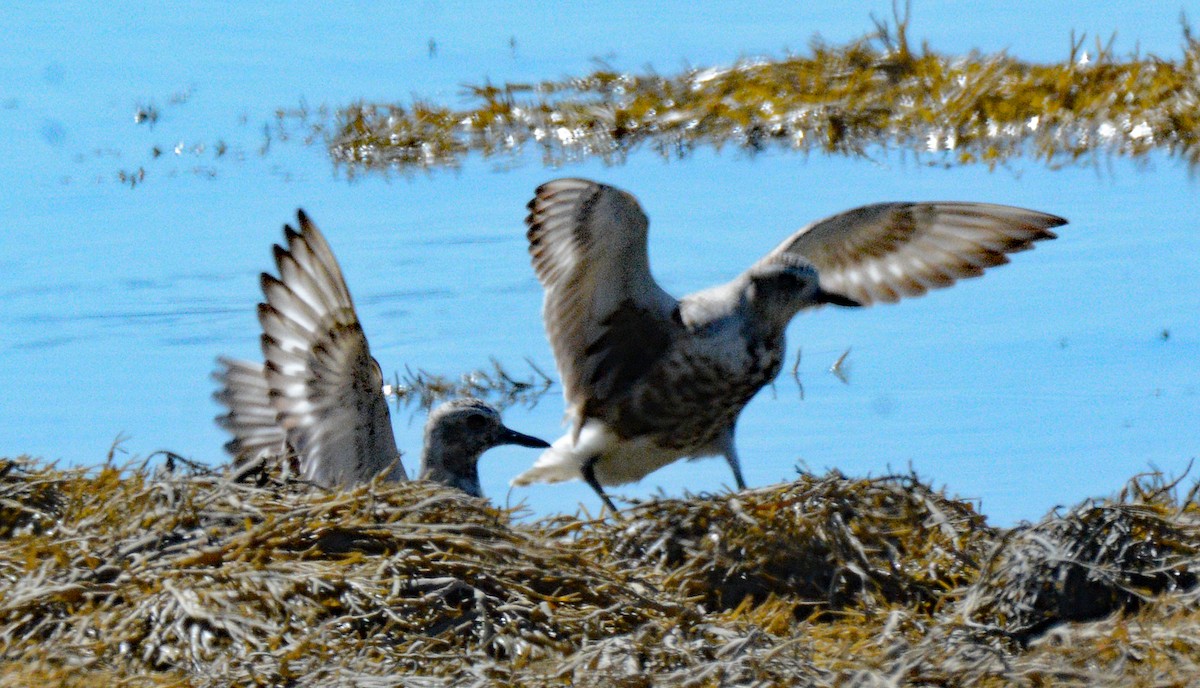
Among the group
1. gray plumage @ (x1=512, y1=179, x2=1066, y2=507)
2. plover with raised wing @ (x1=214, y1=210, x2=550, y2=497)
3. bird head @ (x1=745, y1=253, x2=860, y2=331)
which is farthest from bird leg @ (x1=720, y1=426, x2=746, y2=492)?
plover with raised wing @ (x1=214, y1=210, x2=550, y2=497)

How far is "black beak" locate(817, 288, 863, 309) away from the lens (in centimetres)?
743

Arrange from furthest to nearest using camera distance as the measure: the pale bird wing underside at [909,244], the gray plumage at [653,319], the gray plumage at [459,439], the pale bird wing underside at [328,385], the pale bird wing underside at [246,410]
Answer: the pale bird wing underside at [909,244] < the gray plumage at [459,439] < the gray plumage at [653,319] < the pale bird wing underside at [246,410] < the pale bird wing underside at [328,385]

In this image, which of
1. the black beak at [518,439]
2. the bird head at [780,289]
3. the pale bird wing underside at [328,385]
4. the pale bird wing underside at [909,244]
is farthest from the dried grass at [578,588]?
the pale bird wing underside at [909,244]

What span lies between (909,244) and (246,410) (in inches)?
116

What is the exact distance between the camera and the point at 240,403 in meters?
6.97

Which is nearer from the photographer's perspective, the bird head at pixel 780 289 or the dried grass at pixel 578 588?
the dried grass at pixel 578 588

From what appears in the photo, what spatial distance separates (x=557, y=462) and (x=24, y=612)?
11.0 ft

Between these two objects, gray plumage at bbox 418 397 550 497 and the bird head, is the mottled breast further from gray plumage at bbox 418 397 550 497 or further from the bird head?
gray plumage at bbox 418 397 550 497

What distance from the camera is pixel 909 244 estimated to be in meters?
8.01

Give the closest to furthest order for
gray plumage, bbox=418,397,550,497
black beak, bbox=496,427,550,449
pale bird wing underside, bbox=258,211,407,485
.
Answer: pale bird wing underside, bbox=258,211,407,485 < gray plumage, bbox=418,397,550,497 < black beak, bbox=496,427,550,449

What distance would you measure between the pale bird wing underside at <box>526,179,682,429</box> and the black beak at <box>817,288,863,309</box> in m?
0.59

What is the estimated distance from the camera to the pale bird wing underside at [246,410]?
676 centimetres

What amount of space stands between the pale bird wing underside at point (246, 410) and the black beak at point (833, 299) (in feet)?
7.32

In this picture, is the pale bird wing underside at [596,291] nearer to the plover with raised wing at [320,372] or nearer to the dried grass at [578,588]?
the plover with raised wing at [320,372]
